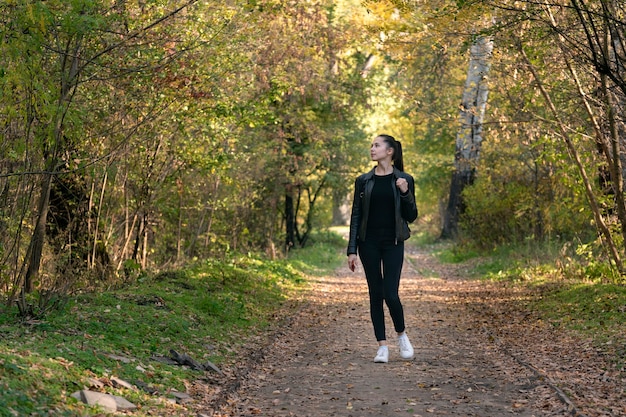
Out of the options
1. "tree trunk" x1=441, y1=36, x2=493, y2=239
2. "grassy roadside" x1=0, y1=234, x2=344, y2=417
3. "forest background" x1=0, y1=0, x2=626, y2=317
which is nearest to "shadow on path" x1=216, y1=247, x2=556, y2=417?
"grassy roadside" x1=0, y1=234, x2=344, y2=417

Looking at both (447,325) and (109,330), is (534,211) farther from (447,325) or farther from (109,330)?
(109,330)

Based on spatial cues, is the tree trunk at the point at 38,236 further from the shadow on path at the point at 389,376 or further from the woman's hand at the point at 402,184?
the woman's hand at the point at 402,184

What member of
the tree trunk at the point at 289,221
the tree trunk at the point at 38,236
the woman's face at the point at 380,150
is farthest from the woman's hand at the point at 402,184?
the tree trunk at the point at 289,221

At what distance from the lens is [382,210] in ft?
29.6

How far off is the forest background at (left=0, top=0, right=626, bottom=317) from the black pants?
2.99 m

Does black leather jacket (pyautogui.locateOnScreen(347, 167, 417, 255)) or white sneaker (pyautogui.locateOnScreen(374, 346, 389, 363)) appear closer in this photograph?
black leather jacket (pyautogui.locateOnScreen(347, 167, 417, 255))

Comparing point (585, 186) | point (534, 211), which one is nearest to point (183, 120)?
point (585, 186)

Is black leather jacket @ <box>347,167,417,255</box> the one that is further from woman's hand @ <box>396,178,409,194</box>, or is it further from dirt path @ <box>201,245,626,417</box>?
dirt path @ <box>201,245,626,417</box>

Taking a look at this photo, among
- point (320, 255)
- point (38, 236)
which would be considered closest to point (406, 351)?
Answer: point (38, 236)

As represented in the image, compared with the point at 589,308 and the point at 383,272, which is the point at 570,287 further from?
the point at 383,272

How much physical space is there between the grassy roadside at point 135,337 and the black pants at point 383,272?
5.97 ft

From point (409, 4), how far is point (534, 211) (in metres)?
9.20

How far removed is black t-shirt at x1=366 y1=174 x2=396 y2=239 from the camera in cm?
901

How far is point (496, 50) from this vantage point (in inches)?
590
